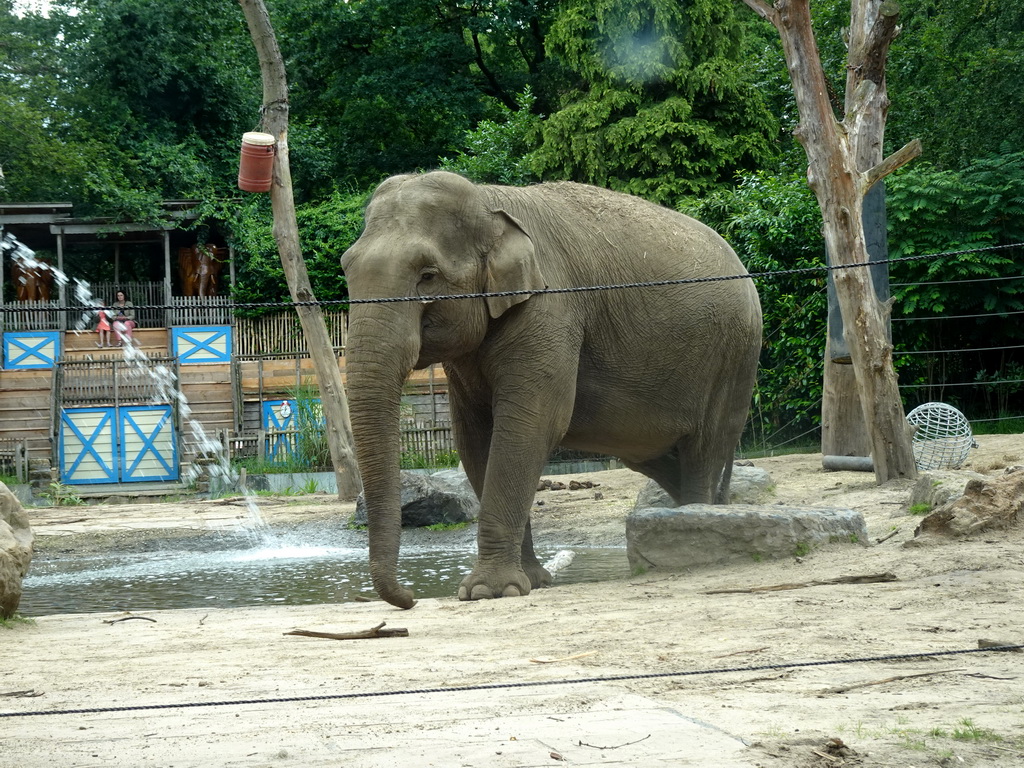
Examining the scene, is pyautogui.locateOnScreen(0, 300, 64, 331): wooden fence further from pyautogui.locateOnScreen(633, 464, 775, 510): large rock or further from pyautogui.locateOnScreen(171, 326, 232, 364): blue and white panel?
pyautogui.locateOnScreen(633, 464, 775, 510): large rock

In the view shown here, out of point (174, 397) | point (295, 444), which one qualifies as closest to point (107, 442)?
point (174, 397)

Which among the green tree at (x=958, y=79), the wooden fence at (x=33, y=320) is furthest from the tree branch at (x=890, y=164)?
the wooden fence at (x=33, y=320)

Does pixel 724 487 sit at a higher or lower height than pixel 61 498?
higher

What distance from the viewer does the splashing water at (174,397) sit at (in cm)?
1110

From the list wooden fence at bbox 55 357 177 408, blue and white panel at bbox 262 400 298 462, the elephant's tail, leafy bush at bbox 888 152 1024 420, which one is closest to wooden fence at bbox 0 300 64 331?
wooden fence at bbox 55 357 177 408

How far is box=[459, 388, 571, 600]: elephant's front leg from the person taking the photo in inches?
243

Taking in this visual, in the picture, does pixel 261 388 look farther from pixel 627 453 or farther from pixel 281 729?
pixel 281 729

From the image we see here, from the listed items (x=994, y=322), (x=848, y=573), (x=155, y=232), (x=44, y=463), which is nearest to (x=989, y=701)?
(x=848, y=573)

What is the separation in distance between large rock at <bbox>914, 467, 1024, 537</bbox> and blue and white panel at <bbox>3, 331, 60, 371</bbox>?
62.1 feet

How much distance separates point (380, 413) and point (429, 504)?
4908 mm

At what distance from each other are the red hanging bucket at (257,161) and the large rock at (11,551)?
22.1ft

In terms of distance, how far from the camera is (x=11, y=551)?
5797 mm

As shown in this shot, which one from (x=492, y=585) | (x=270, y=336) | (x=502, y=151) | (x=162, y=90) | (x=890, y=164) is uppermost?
(x=162, y=90)

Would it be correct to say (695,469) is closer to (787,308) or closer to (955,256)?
(787,308)
